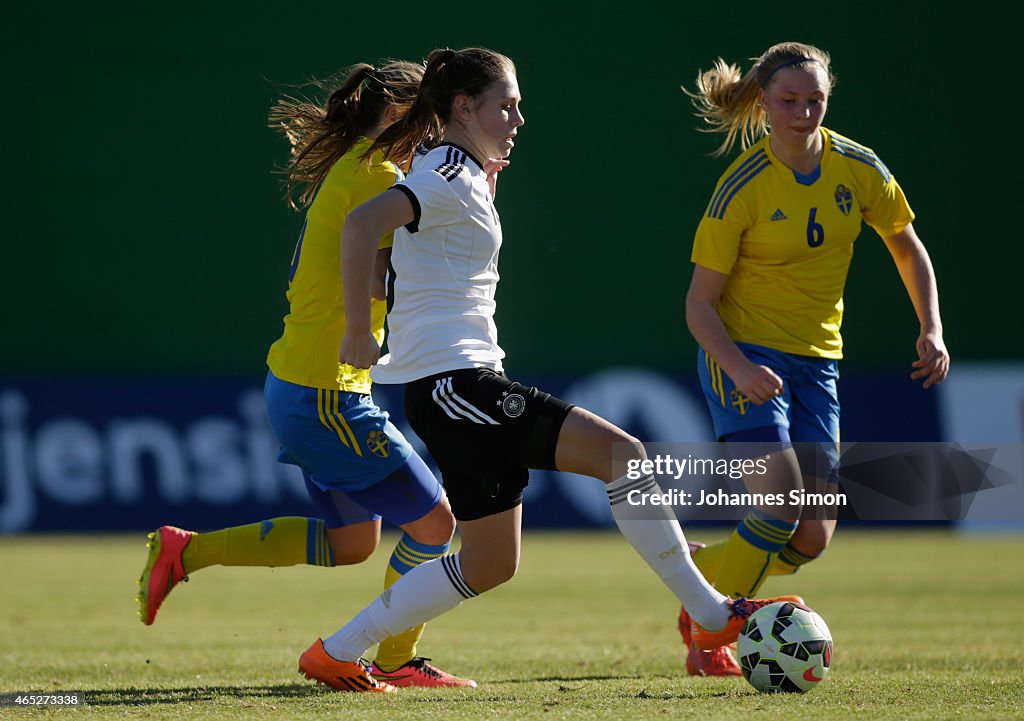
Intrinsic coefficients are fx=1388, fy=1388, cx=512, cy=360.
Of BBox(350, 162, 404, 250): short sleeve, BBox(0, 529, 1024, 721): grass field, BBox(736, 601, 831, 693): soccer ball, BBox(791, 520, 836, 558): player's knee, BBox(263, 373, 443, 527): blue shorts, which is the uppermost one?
BBox(350, 162, 404, 250): short sleeve

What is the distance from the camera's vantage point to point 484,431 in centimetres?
397

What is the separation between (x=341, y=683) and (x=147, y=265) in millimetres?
Result: 11025

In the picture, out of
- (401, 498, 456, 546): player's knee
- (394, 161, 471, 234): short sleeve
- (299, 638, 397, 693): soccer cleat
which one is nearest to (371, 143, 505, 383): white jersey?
(394, 161, 471, 234): short sleeve

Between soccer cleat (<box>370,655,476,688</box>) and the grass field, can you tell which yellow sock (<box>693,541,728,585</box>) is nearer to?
the grass field

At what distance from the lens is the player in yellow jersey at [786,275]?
4.75 metres

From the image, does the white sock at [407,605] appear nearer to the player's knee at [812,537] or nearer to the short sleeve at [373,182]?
the short sleeve at [373,182]

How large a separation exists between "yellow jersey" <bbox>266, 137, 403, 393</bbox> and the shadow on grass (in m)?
1.02

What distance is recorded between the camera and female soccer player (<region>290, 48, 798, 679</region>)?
3.96m

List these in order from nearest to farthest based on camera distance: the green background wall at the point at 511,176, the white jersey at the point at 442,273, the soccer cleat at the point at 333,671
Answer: the white jersey at the point at 442,273 < the soccer cleat at the point at 333,671 < the green background wall at the point at 511,176

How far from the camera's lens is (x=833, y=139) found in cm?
495

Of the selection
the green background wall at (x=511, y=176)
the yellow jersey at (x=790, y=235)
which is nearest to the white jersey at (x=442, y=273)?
the yellow jersey at (x=790, y=235)

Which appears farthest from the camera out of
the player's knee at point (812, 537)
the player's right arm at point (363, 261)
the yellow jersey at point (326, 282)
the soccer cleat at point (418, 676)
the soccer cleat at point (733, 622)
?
the player's knee at point (812, 537)

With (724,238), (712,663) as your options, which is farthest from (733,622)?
(724,238)

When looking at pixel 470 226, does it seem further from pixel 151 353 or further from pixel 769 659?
pixel 151 353
